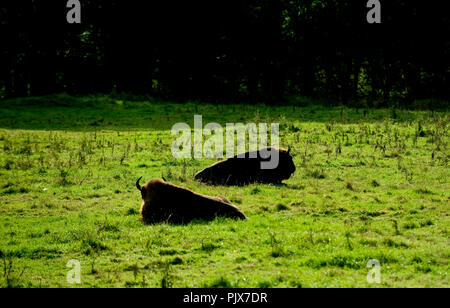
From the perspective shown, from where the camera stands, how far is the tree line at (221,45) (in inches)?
1572

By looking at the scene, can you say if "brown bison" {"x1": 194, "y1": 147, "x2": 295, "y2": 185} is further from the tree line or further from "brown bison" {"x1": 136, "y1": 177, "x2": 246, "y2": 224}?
the tree line

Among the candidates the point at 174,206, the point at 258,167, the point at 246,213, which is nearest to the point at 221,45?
the point at 258,167

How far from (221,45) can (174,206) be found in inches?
1329

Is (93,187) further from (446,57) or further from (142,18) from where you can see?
(446,57)

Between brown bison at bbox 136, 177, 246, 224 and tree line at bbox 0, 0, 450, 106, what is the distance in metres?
28.3

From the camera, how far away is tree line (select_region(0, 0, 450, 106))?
1572 inches

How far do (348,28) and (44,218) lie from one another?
3494cm

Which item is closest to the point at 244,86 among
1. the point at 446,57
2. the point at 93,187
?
the point at 446,57

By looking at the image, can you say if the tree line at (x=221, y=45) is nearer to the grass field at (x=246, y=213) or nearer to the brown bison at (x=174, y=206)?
the grass field at (x=246, y=213)

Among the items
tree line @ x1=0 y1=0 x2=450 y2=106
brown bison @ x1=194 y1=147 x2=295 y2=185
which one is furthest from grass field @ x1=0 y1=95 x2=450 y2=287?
tree line @ x1=0 y1=0 x2=450 y2=106

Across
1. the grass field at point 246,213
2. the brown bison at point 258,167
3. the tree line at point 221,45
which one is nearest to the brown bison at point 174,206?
the grass field at point 246,213

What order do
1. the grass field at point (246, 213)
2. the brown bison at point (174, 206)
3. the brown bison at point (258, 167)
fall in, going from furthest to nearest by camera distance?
the brown bison at point (258, 167), the brown bison at point (174, 206), the grass field at point (246, 213)

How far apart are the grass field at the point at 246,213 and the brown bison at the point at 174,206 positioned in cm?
31

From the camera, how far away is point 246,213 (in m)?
10.8
